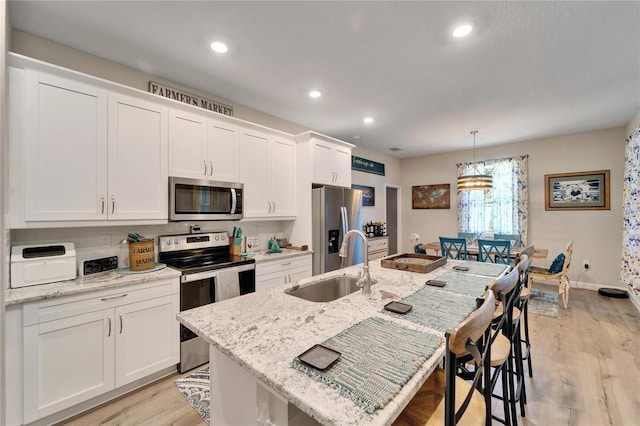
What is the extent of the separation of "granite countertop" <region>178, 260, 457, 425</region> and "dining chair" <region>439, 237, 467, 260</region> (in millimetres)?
2542

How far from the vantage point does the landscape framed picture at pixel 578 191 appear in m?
4.55

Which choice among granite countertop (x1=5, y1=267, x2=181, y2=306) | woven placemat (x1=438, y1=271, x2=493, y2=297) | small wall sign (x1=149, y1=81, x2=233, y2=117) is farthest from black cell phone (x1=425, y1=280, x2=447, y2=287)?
small wall sign (x1=149, y1=81, x2=233, y2=117)

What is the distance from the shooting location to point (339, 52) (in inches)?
90.7

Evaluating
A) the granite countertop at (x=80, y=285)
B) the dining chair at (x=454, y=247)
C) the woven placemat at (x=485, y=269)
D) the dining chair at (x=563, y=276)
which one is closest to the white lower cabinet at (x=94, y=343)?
the granite countertop at (x=80, y=285)

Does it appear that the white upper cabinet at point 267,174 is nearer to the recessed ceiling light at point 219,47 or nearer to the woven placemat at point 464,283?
the recessed ceiling light at point 219,47

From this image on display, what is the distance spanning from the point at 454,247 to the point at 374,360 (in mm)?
3721

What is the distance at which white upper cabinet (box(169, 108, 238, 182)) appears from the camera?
8.41 feet

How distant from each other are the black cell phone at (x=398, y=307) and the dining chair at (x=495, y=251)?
10.2 feet

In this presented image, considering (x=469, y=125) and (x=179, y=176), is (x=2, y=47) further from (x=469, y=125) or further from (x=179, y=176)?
(x=469, y=125)

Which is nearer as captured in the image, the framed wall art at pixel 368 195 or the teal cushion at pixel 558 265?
the teal cushion at pixel 558 265

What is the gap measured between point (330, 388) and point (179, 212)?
2.29m

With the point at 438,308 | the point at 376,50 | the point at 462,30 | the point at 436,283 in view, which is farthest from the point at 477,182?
the point at 438,308

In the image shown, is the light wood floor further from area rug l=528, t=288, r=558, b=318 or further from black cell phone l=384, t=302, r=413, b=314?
black cell phone l=384, t=302, r=413, b=314

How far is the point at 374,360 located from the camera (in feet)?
3.05
